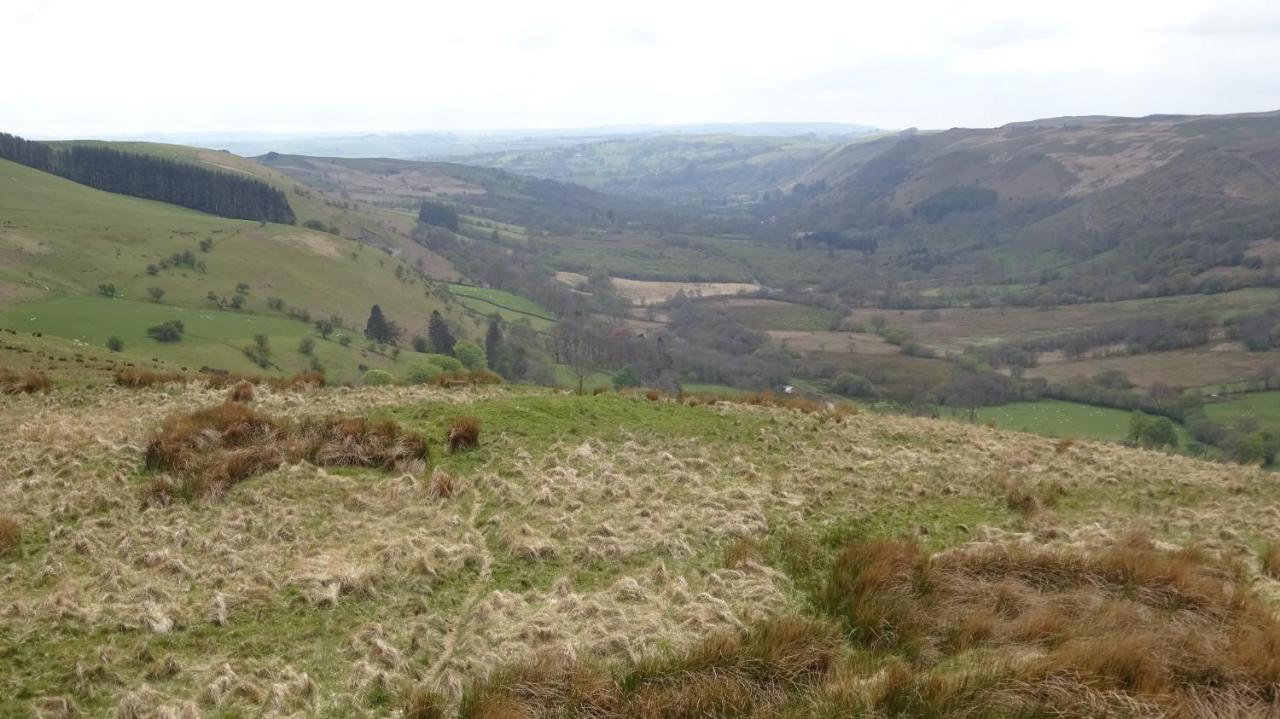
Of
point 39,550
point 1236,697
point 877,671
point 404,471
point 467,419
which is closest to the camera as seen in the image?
point 1236,697

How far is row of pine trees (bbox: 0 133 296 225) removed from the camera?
138 metres

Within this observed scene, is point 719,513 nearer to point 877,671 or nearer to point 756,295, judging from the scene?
point 877,671

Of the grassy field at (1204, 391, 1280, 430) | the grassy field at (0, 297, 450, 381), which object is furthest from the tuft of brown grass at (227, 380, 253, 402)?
the grassy field at (1204, 391, 1280, 430)

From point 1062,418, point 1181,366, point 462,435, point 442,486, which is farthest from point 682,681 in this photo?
point 1181,366

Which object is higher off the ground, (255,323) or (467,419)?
(467,419)

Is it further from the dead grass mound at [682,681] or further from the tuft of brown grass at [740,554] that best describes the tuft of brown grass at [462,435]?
the dead grass mound at [682,681]

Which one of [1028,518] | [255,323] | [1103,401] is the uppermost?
[1028,518]

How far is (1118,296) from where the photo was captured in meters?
161

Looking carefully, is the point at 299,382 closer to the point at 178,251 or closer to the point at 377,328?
the point at 377,328

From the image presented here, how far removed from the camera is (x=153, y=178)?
456 feet

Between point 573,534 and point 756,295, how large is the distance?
173 m

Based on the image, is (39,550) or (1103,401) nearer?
(39,550)

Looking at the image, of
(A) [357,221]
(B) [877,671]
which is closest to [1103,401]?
(B) [877,671]

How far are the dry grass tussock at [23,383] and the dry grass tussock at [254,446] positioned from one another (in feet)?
23.2
